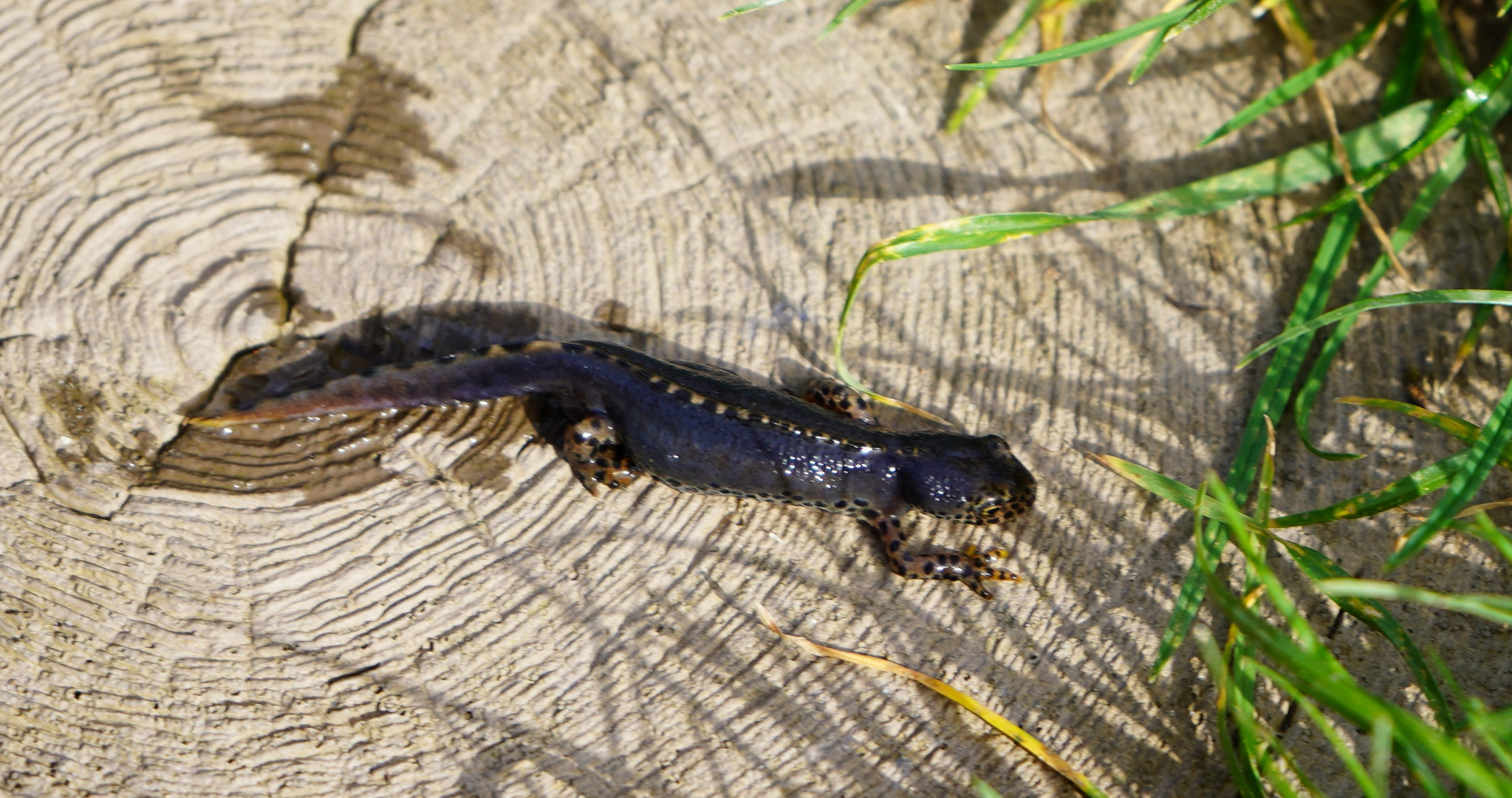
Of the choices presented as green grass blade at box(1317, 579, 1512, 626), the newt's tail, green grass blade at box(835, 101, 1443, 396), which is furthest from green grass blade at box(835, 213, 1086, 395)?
green grass blade at box(1317, 579, 1512, 626)

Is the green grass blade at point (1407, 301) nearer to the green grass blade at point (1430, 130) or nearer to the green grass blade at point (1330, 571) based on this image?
the green grass blade at point (1330, 571)

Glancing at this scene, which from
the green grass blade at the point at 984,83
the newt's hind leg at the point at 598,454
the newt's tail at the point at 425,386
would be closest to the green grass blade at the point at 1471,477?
the green grass blade at the point at 984,83

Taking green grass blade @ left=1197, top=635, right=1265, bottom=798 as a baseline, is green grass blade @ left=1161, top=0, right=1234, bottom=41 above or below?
above

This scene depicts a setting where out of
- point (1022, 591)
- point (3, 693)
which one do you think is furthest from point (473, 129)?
point (1022, 591)

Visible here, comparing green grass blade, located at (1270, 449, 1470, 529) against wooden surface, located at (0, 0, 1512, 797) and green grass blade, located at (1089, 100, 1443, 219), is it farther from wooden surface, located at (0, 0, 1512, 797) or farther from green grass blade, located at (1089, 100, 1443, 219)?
green grass blade, located at (1089, 100, 1443, 219)

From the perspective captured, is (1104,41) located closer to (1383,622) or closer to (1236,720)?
(1383,622)

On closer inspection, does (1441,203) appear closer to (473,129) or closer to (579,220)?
(579,220)
